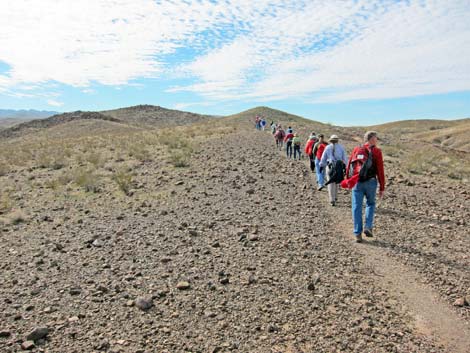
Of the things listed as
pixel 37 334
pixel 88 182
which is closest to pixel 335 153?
pixel 37 334

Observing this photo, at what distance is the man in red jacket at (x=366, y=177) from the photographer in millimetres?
7211

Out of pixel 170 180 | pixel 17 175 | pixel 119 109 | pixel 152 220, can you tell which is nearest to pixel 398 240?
pixel 152 220

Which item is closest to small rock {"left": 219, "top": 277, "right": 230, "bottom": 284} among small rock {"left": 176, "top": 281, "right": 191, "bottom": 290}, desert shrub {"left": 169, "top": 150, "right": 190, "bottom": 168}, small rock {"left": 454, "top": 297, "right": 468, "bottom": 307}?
small rock {"left": 176, "top": 281, "right": 191, "bottom": 290}

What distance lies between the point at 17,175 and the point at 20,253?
13266 millimetres

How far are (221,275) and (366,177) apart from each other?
3462 mm

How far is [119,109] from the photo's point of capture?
10456cm

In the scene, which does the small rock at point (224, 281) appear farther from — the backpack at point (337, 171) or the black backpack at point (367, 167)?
the backpack at point (337, 171)

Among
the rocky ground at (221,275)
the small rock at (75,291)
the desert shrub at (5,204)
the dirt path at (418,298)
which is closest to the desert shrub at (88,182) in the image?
the desert shrub at (5,204)

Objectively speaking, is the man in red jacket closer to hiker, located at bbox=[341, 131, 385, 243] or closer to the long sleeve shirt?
hiker, located at bbox=[341, 131, 385, 243]

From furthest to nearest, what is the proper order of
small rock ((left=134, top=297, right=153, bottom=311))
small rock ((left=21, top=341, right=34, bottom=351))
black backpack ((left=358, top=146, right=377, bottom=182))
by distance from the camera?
1. black backpack ((left=358, top=146, right=377, bottom=182))
2. small rock ((left=134, top=297, right=153, bottom=311))
3. small rock ((left=21, top=341, right=34, bottom=351))

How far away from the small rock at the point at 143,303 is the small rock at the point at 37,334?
1.04 metres

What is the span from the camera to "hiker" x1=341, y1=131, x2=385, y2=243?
719 centimetres

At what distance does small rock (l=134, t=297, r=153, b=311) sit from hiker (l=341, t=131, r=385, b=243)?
4241 mm

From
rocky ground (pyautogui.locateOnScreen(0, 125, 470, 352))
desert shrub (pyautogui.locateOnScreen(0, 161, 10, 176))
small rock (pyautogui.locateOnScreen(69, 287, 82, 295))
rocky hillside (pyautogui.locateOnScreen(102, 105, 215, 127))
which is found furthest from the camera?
rocky hillside (pyautogui.locateOnScreen(102, 105, 215, 127))
